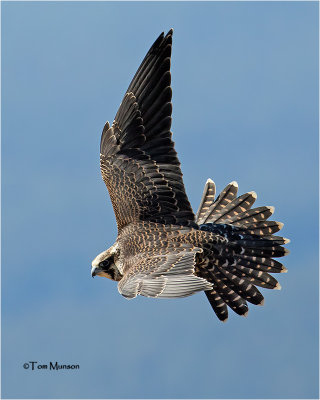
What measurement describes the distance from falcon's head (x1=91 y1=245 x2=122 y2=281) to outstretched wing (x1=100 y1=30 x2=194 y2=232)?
0.51 m

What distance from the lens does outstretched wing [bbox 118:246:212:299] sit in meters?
10.7

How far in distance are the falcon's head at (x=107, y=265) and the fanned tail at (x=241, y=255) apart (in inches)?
48.7

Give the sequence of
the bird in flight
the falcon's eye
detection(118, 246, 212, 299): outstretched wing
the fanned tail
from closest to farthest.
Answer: detection(118, 246, 212, 299): outstretched wing, the bird in flight, the falcon's eye, the fanned tail

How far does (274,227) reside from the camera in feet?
44.7

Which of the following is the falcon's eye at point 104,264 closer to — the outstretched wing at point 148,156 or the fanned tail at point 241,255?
the outstretched wing at point 148,156

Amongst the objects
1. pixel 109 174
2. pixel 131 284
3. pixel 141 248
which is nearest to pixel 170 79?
pixel 109 174

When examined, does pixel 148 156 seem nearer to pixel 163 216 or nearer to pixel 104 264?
pixel 163 216

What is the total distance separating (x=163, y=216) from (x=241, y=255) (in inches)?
49.7

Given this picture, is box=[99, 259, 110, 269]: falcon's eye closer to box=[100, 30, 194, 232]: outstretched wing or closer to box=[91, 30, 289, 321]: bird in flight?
box=[91, 30, 289, 321]: bird in flight

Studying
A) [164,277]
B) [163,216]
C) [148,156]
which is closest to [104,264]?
[163,216]

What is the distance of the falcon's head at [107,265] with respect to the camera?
1297 cm

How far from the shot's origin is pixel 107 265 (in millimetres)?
13008

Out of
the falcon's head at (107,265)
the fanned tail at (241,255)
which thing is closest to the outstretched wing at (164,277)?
the falcon's head at (107,265)

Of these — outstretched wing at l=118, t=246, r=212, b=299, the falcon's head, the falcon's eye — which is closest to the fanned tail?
outstretched wing at l=118, t=246, r=212, b=299
